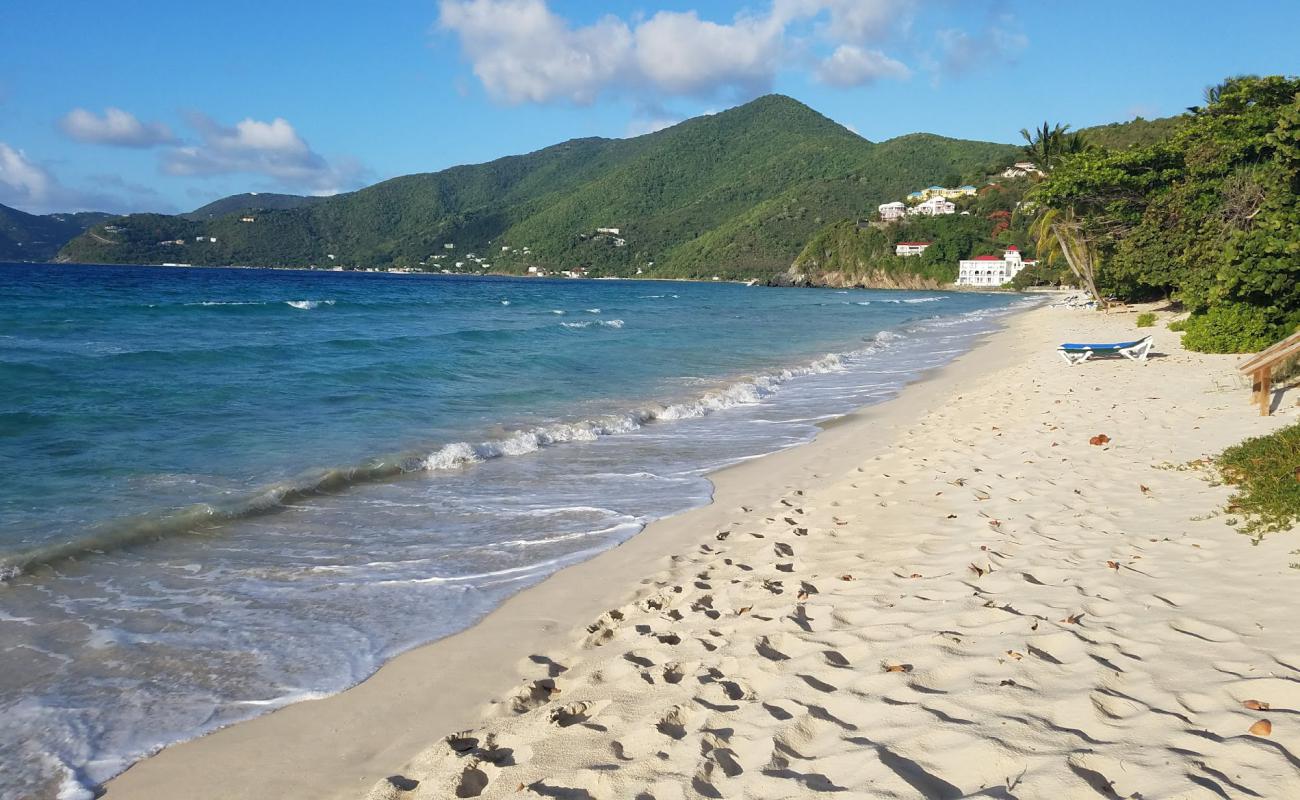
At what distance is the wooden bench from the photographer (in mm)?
8076

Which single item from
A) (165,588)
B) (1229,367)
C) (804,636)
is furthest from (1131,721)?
(1229,367)

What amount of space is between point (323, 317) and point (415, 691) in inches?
1333

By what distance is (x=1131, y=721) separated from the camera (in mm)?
3051

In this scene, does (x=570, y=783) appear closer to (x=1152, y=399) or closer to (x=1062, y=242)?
(x=1152, y=399)

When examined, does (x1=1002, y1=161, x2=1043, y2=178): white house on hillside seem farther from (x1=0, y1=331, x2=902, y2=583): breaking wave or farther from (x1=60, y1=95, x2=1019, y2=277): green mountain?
(x1=0, y1=331, x2=902, y2=583): breaking wave

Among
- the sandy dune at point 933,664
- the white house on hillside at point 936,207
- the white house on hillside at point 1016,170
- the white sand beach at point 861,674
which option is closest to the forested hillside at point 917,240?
the white house on hillside at point 936,207

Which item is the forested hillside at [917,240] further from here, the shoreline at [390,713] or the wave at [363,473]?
the shoreline at [390,713]

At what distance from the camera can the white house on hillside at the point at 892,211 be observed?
408 feet

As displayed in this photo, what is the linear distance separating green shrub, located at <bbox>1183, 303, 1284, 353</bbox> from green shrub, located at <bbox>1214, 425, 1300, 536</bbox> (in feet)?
28.4

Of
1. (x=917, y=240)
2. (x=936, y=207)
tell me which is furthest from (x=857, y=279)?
(x=936, y=207)

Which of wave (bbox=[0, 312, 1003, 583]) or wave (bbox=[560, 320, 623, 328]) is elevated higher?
wave (bbox=[560, 320, 623, 328])

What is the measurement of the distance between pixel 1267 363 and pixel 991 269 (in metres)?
103

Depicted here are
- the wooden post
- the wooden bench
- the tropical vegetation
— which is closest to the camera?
the wooden bench

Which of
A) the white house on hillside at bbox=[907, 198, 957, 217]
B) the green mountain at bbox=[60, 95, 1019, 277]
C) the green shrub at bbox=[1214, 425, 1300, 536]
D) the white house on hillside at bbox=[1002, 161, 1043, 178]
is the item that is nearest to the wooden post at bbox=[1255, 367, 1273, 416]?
the green shrub at bbox=[1214, 425, 1300, 536]
